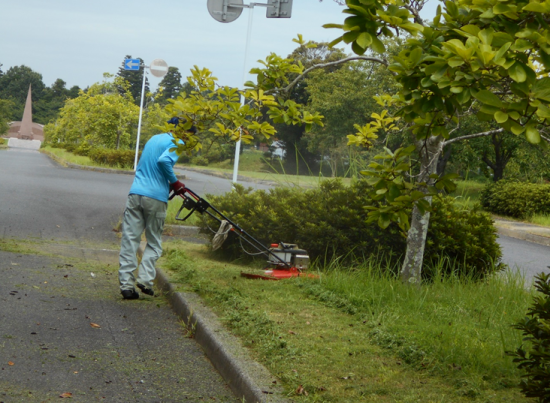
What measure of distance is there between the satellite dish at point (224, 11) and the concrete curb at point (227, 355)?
4.18 m

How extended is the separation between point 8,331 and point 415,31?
3743 millimetres

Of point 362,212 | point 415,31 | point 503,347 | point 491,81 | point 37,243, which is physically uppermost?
point 415,31

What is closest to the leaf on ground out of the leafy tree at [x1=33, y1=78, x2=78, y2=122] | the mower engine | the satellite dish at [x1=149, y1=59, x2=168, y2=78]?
the mower engine

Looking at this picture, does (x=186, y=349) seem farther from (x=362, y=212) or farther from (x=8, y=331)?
(x=362, y=212)

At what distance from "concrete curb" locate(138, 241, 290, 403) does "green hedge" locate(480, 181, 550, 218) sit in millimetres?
16502

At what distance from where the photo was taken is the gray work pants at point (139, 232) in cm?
632

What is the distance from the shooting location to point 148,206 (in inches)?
252

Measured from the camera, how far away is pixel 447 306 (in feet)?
18.9

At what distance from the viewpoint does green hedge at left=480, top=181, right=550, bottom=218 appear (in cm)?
2008

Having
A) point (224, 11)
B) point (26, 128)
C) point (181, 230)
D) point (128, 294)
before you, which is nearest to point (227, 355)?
point (128, 294)

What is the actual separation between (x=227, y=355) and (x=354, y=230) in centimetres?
361

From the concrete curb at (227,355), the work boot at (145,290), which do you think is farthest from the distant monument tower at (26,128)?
the concrete curb at (227,355)

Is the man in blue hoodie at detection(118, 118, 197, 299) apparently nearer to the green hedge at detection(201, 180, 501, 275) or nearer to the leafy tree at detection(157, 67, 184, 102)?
the green hedge at detection(201, 180, 501, 275)

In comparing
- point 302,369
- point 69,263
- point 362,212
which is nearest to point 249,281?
point 362,212
